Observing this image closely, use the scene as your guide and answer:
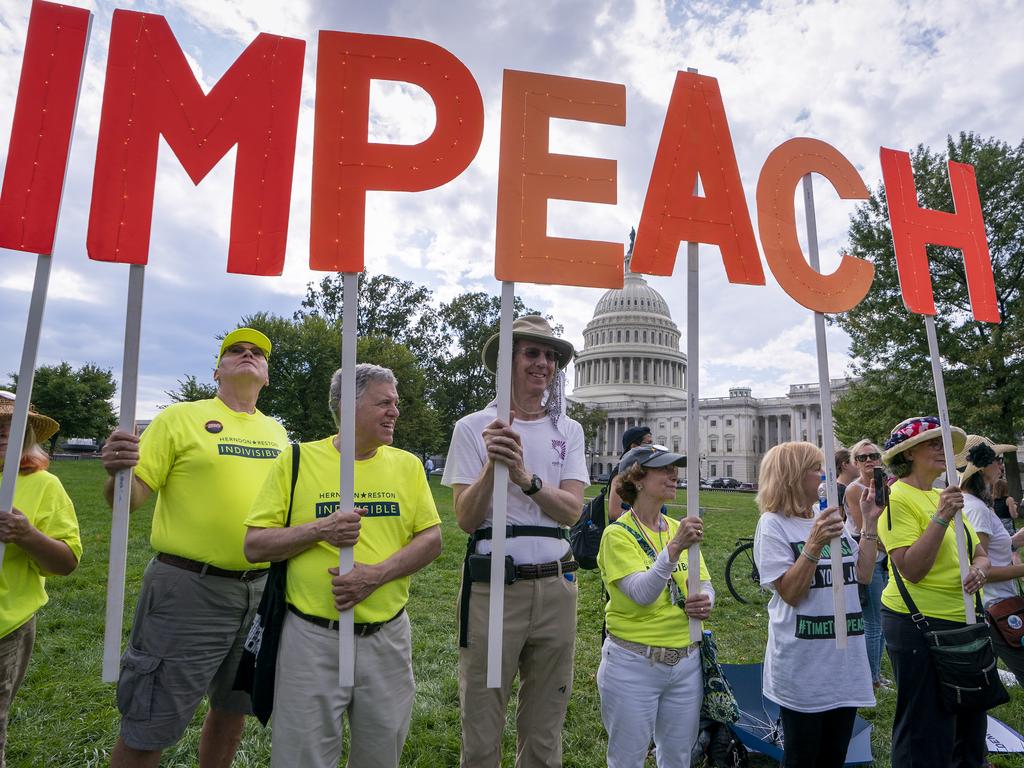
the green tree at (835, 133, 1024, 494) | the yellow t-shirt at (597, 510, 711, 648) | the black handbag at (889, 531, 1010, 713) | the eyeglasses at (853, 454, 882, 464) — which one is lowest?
the black handbag at (889, 531, 1010, 713)

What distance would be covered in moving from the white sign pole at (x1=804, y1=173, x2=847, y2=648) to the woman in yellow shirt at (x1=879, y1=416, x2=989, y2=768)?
0.51 metres

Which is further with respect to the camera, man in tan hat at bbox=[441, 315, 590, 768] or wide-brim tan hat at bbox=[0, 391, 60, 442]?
wide-brim tan hat at bbox=[0, 391, 60, 442]

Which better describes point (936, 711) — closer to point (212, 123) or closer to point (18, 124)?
point (212, 123)

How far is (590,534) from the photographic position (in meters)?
5.30

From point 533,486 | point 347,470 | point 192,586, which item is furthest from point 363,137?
point 192,586

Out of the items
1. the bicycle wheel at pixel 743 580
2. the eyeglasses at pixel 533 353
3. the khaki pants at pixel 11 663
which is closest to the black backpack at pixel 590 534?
the eyeglasses at pixel 533 353

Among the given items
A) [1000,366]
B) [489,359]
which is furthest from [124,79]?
[1000,366]

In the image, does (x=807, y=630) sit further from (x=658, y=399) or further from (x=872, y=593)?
(x=658, y=399)

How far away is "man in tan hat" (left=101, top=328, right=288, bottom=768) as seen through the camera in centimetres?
303

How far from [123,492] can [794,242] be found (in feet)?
10.8

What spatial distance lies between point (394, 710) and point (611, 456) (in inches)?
3893

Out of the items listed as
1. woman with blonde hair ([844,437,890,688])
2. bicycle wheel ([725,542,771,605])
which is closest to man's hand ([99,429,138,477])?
woman with blonde hair ([844,437,890,688])

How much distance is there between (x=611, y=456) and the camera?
99812 millimetres

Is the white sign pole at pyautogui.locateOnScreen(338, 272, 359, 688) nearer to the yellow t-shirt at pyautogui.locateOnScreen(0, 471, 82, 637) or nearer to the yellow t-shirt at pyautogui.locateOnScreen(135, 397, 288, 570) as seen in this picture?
the yellow t-shirt at pyautogui.locateOnScreen(135, 397, 288, 570)
